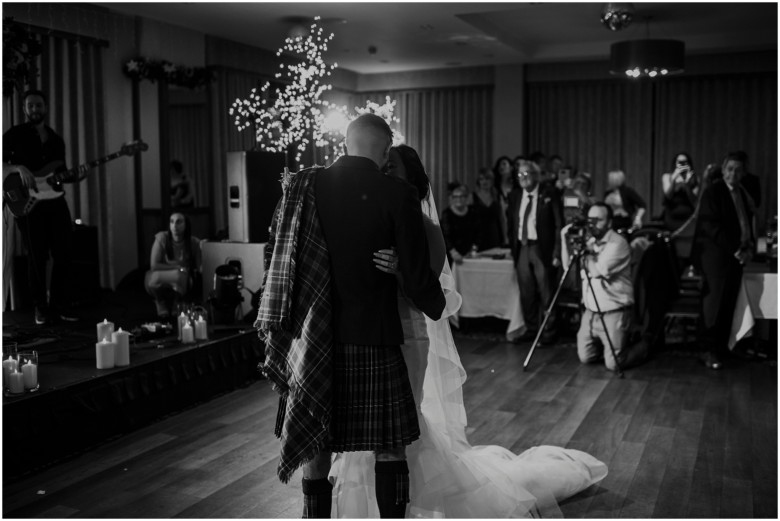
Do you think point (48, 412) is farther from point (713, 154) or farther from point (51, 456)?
point (713, 154)

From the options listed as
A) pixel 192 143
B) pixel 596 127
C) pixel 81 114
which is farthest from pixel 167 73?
pixel 596 127

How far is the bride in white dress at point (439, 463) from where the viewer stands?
2516mm

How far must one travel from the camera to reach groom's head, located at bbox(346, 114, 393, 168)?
225 centimetres

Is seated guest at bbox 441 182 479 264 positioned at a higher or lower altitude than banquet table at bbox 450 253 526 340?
higher

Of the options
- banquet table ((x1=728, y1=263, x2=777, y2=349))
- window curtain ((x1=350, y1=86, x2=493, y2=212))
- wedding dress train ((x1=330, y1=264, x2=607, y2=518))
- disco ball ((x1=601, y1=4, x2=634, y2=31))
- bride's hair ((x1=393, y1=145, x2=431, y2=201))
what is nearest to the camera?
bride's hair ((x1=393, y1=145, x2=431, y2=201))

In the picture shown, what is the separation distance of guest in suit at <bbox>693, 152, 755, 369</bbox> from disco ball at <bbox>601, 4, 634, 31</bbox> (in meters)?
2.55

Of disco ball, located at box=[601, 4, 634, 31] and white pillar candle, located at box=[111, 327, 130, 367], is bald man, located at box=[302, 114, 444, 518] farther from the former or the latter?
disco ball, located at box=[601, 4, 634, 31]

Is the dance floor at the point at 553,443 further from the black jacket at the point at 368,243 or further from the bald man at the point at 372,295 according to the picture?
the black jacket at the point at 368,243

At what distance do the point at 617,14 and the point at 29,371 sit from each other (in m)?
6.08

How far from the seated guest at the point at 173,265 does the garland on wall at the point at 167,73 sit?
8.90 ft

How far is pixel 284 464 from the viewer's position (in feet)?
7.55

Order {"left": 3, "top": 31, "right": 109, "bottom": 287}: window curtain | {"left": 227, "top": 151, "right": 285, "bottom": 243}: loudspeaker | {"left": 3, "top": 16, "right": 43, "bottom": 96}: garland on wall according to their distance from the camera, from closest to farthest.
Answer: {"left": 3, "top": 16, "right": 43, "bottom": 96}: garland on wall < {"left": 227, "top": 151, "right": 285, "bottom": 243}: loudspeaker < {"left": 3, "top": 31, "right": 109, "bottom": 287}: window curtain

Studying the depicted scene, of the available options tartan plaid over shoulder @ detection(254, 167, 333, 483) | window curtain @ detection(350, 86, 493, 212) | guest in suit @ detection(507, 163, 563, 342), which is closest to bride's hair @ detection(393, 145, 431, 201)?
tartan plaid over shoulder @ detection(254, 167, 333, 483)

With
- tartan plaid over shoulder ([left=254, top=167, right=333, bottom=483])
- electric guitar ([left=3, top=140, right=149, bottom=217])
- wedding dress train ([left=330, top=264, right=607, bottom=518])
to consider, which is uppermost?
electric guitar ([left=3, top=140, right=149, bottom=217])
